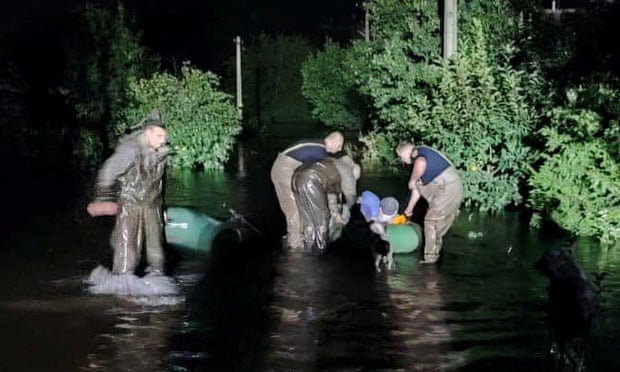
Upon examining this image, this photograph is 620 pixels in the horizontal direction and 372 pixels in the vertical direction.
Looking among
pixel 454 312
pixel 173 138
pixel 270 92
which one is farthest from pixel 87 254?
pixel 270 92

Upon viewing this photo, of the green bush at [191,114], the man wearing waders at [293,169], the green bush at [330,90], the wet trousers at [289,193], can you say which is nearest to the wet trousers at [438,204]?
the man wearing waders at [293,169]

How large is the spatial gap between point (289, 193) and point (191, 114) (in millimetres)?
10809

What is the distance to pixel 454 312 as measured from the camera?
10.7m

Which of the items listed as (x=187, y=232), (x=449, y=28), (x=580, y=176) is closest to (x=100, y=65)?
(x=449, y=28)

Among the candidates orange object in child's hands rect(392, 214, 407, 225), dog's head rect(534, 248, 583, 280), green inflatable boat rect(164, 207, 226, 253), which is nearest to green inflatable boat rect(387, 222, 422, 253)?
orange object in child's hands rect(392, 214, 407, 225)

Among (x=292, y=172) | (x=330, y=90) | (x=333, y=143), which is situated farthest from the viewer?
(x=330, y=90)

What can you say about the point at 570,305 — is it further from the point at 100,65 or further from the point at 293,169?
the point at 100,65

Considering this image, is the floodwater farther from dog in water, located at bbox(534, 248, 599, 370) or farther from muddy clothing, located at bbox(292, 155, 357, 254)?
muddy clothing, located at bbox(292, 155, 357, 254)

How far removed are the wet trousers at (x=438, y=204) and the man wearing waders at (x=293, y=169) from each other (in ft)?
4.73

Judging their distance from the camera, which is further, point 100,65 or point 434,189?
point 100,65

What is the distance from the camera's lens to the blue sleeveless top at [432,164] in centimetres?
1351

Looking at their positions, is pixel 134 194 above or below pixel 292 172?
below

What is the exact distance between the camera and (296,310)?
10805 millimetres

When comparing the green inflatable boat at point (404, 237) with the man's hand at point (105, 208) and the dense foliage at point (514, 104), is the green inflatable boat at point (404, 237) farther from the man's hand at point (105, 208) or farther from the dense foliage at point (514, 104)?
the man's hand at point (105, 208)
